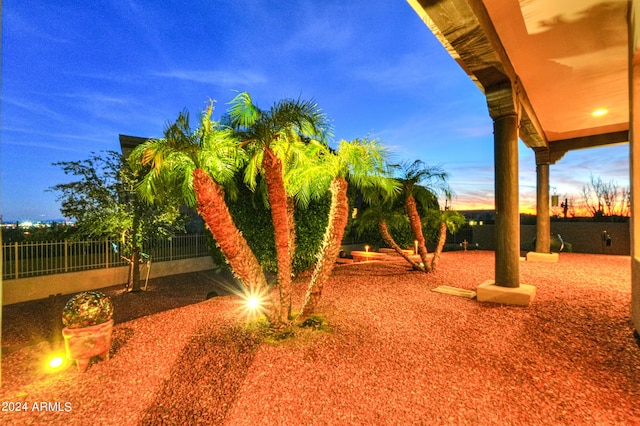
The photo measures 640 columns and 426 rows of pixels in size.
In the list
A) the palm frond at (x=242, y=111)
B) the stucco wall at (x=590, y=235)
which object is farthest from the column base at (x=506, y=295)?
the stucco wall at (x=590, y=235)

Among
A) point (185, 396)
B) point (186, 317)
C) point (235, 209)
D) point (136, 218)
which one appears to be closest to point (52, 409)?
point (185, 396)

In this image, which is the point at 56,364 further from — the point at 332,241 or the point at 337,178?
the point at 337,178

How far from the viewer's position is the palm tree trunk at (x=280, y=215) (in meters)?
3.96

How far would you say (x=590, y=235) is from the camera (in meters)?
13.7

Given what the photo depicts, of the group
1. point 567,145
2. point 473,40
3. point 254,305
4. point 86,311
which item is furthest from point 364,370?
point 567,145

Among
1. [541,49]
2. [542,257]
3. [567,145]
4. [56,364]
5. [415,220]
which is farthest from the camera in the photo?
[567,145]

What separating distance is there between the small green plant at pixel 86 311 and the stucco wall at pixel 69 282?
6.59 metres

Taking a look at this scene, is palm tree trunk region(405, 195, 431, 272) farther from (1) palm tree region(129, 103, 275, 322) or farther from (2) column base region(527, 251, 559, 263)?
(1) palm tree region(129, 103, 275, 322)

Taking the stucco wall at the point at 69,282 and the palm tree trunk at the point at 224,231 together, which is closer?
the palm tree trunk at the point at 224,231

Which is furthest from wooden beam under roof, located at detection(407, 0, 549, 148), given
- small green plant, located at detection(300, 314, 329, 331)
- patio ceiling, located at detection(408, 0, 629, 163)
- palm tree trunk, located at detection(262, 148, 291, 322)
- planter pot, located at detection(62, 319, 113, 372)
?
planter pot, located at detection(62, 319, 113, 372)

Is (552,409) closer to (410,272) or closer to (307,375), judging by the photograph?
(307,375)

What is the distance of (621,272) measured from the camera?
27.6ft

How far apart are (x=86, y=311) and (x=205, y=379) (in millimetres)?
1869

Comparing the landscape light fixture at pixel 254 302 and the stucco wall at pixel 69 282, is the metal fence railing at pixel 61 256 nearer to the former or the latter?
the stucco wall at pixel 69 282
